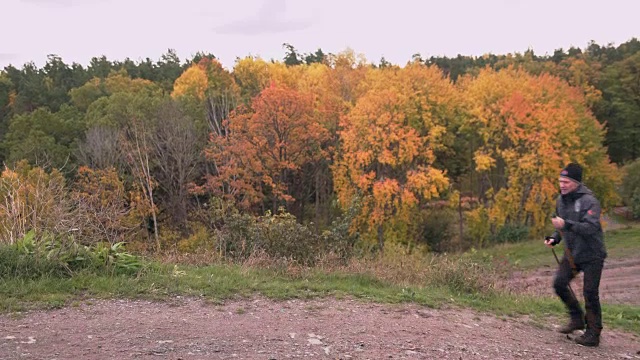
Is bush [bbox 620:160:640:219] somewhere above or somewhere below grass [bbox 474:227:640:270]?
above

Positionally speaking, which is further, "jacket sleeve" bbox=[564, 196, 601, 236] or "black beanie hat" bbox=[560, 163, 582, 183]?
"black beanie hat" bbox=[560, 163, 582, 183]

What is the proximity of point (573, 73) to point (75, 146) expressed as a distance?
4521 cm

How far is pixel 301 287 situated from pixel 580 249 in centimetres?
364

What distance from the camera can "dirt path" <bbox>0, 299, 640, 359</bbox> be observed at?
4934 millimetres

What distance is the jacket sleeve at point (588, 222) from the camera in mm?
5684

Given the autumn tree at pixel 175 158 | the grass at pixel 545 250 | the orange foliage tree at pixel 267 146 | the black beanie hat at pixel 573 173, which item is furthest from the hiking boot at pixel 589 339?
the autumn tree at pixel 175 158

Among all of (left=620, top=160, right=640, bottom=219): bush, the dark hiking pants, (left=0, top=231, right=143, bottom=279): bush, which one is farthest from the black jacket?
(left=620, top=160, right=640, bottom=219): bush

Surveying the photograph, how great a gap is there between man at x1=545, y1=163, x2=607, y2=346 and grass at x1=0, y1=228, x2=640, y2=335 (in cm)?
97

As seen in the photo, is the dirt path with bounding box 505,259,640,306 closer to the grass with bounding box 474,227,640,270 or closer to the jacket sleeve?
the grass with bounding box 474,227,640,270

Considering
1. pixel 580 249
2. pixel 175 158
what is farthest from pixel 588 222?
pixel 175 158

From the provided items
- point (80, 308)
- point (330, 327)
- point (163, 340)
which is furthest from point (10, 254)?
point (330, 327)

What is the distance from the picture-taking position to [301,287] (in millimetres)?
7391

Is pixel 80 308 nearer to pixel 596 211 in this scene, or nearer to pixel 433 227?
pixel 596 211

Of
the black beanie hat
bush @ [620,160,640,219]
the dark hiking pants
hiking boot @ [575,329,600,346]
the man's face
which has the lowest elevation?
bush @ [620,160,640,219]
